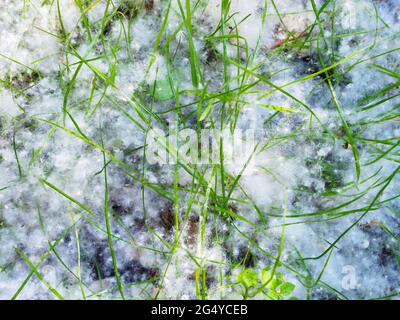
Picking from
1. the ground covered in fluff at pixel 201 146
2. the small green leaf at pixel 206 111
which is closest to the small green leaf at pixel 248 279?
the ground covered in fluff at pixel 201 146

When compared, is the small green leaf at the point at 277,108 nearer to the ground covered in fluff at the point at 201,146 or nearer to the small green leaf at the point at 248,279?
the ground covered in fluff at the point at 201,146

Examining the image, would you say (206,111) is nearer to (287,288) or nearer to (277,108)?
(277,108)

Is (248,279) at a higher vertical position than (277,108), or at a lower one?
lower

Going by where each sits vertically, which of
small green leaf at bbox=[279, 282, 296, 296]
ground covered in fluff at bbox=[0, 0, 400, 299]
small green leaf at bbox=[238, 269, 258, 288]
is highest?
ground covered in fluff at bbox=[0, 0, 400, 299]

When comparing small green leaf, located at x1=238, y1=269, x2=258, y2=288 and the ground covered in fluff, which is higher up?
the ground covered in fluff

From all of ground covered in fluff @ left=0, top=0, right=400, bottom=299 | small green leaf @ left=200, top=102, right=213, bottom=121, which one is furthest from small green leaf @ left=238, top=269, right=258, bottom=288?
small green leaf @ left=200, top=102, right=213, bottom=121

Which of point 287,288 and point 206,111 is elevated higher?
point 206,111

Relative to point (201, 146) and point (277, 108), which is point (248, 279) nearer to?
point (201, 146)

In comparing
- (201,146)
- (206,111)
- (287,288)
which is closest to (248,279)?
(287,288)

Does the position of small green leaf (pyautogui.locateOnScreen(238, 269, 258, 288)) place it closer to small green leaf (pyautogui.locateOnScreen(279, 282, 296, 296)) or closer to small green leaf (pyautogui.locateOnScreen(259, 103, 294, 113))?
small green leaf (pyautogui.locateOnScreen(279, 282, 296, 296))
